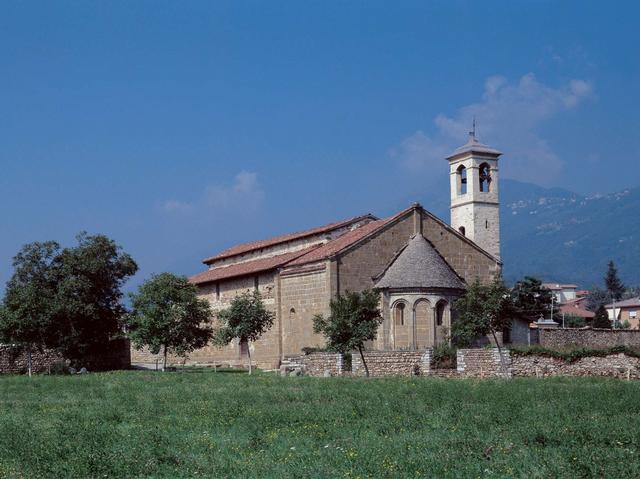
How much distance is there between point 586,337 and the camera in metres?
54.1

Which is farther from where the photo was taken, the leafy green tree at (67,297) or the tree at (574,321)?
the tree at (574,321)

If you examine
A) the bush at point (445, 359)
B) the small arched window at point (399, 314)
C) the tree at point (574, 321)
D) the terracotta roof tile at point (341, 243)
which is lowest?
the bush at point (445, 359)

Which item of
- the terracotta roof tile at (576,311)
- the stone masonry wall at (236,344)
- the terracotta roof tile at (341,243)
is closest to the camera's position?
the terracotta roof tile at (341,243)

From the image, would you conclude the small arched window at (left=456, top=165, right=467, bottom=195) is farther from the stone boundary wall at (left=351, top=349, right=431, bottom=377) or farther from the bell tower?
the stone boundary wall at (left=351, top=349, right=431, bottom=377)

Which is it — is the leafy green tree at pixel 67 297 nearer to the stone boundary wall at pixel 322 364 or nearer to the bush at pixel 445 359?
the stone boundary wall at pixel 322 364

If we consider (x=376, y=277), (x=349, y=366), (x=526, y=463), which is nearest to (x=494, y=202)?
(x=376, y=277)

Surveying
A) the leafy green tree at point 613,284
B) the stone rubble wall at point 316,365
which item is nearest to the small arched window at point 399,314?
the stone rubble wall at point 316,365

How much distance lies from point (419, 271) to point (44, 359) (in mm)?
20260

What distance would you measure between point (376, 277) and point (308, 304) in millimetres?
4002

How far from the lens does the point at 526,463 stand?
1168cm

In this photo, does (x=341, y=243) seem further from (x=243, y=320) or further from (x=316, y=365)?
(x=316, y=365)

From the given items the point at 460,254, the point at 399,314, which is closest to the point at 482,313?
the point at 399,314

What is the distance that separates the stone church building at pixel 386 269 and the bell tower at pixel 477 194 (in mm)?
66

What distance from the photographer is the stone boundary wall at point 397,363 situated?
34.3 meters
